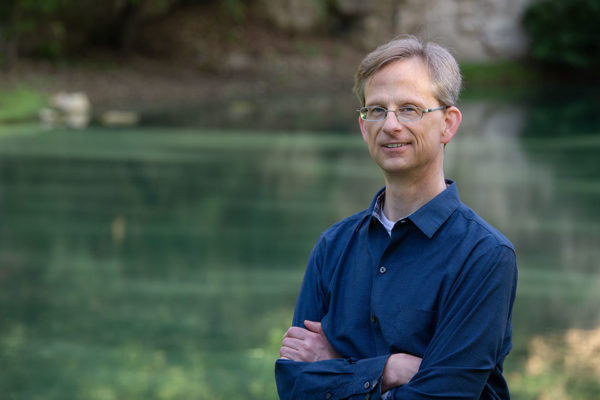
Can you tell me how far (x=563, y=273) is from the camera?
5934 mm

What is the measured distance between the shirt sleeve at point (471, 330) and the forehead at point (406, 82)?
0.39 metres

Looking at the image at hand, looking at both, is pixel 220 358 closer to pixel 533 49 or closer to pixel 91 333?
pixel 91 333

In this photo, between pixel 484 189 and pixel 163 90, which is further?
pixel 163 90

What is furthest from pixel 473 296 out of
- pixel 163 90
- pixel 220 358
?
pixel 163 90

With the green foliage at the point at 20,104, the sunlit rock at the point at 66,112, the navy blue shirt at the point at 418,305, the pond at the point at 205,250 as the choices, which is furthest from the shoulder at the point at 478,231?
the green foliage at the point at 20,104

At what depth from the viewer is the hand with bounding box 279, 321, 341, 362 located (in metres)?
2.23

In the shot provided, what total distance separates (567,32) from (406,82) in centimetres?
2410

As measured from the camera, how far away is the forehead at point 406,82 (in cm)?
210

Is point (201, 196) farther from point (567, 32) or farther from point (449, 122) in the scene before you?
point (567, 32)

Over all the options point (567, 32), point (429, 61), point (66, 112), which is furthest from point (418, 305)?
point (567, 32)

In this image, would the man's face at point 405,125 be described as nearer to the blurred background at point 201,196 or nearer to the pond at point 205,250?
the blurred background at point 201,196

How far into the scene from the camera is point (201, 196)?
335 inches

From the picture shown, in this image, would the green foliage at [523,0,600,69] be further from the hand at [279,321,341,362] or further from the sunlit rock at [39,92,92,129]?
the hand at [279,321,341,362]

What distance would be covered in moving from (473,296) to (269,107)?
1535 cm
